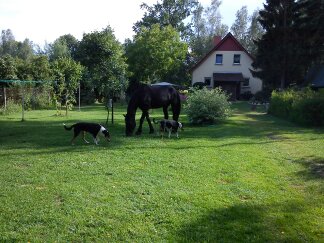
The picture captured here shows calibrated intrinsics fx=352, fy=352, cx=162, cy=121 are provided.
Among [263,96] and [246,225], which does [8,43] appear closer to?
[263,96]

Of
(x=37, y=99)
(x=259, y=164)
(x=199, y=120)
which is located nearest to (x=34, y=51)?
(x=37, y=99)

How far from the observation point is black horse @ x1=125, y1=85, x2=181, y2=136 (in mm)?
14301

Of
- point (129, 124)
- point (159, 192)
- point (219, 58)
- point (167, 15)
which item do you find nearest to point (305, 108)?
point (129, 124)

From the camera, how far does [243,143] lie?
516 inches

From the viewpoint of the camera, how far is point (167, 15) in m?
60.8

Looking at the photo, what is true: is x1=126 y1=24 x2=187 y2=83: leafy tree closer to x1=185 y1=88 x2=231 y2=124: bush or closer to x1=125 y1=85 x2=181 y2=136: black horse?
x1=185 y1=88 x2=231 y2=124: bush

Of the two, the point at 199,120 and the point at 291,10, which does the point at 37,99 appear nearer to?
the point at 199,120

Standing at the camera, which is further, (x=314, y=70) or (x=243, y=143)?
(x=314, y=70)

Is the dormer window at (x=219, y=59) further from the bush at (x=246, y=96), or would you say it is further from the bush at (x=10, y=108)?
the bush at (x=10, y=108)

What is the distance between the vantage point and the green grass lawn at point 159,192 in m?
5.15

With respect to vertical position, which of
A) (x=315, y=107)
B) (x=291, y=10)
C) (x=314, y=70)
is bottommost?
(x=315, y=107)

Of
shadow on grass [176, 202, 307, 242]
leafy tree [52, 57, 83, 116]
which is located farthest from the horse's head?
leafy tree [52, 57, 83, 116]

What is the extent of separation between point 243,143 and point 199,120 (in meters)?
6.05

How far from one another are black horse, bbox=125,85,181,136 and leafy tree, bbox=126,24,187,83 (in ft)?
99.5
